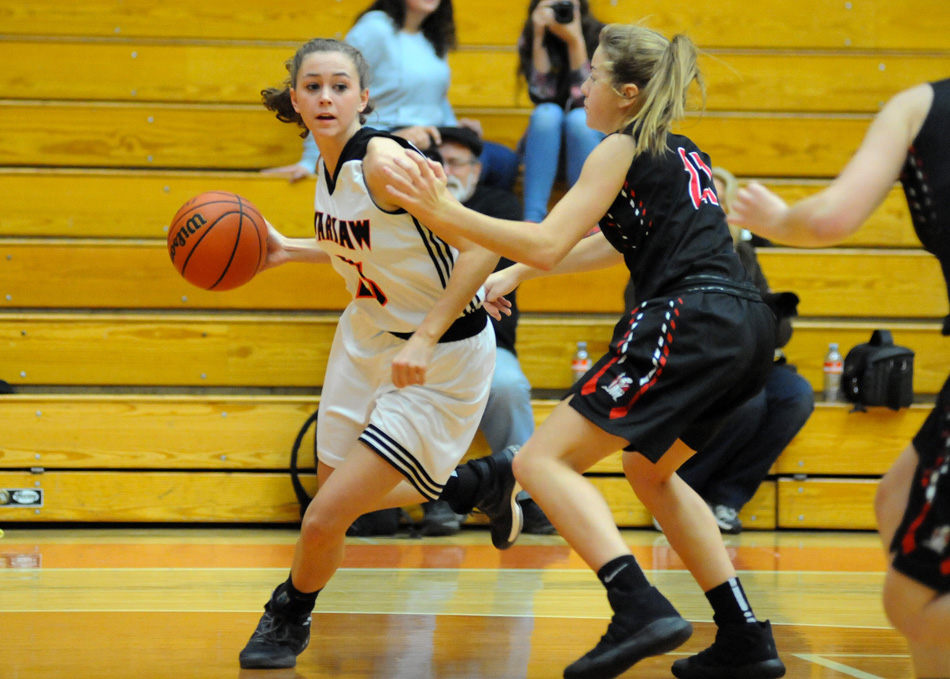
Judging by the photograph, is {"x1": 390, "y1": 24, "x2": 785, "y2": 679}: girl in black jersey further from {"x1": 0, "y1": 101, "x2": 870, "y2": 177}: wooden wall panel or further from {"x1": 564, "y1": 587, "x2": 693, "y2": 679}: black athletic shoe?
{"x1": 0, "y1": 101, "x2": 870, "y2": 177}: wooden wall panel

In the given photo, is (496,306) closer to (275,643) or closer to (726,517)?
(275,643)

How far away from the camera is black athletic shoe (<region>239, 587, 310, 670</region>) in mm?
2586

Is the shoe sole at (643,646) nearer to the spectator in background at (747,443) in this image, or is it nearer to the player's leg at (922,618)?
the player's leg at (922,618)

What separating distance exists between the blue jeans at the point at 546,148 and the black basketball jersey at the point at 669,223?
2.86 metres

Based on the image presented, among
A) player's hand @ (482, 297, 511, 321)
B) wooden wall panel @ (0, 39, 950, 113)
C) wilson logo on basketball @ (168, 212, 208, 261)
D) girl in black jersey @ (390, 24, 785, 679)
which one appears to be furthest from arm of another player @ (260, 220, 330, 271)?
wooden wall panel @ (0, 39, 950, 113)

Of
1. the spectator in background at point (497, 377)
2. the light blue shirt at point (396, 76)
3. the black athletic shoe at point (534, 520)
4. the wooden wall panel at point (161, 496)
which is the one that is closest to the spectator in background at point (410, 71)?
the light blue shirt at point (396, 76)

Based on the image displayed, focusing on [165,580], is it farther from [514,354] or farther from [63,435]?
[514,354]

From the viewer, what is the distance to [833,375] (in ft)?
16.4

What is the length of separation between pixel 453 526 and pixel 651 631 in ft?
8.38

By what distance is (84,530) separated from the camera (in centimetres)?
464

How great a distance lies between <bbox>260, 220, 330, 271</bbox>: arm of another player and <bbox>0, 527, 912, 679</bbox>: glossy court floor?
3.57ft

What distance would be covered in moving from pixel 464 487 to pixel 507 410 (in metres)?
1.18

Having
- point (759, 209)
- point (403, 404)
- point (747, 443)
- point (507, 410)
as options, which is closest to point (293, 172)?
point (507, 410)

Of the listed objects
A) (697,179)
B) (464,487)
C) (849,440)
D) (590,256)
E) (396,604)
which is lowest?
(396,604)
